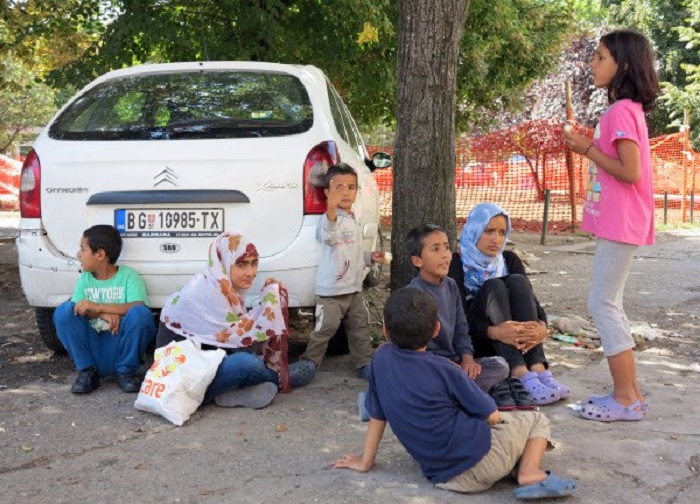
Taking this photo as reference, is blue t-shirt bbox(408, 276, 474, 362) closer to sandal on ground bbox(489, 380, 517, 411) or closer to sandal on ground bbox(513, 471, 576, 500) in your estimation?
sandal on ground bbox(489, 380, 517, 411)

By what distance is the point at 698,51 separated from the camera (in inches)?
1264

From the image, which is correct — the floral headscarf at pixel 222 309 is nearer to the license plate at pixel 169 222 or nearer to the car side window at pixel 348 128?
the license plate at pixel 169 222

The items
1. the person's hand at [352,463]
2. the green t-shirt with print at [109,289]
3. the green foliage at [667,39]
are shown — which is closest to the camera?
the person's hand at [352,463]

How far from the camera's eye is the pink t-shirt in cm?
432

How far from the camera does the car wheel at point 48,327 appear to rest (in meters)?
5.56

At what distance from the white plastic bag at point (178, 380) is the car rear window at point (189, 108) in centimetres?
135

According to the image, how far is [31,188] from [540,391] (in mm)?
3150

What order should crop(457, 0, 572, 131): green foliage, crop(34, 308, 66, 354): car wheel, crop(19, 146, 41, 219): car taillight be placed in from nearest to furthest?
crop(19, 146, 41, 219): car taillight
crop(34, 308, 66, 354): car wheel
crop(457, 0, 572, 131): green foliage

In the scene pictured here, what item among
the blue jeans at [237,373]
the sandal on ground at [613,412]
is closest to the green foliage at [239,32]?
the blue jeans at [237,373]

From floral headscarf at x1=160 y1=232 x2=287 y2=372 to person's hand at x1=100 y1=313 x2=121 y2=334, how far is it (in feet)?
1.11

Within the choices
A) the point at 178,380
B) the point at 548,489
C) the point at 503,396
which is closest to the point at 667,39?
the point at 503,396

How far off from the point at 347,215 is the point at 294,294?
56cm

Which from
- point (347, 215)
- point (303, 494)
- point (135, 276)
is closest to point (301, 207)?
point (347, 215)

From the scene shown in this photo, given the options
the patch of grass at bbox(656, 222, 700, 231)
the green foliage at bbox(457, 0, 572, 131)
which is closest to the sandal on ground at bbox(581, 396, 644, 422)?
the green foliage at bbox(457, 0, 572, 131)
